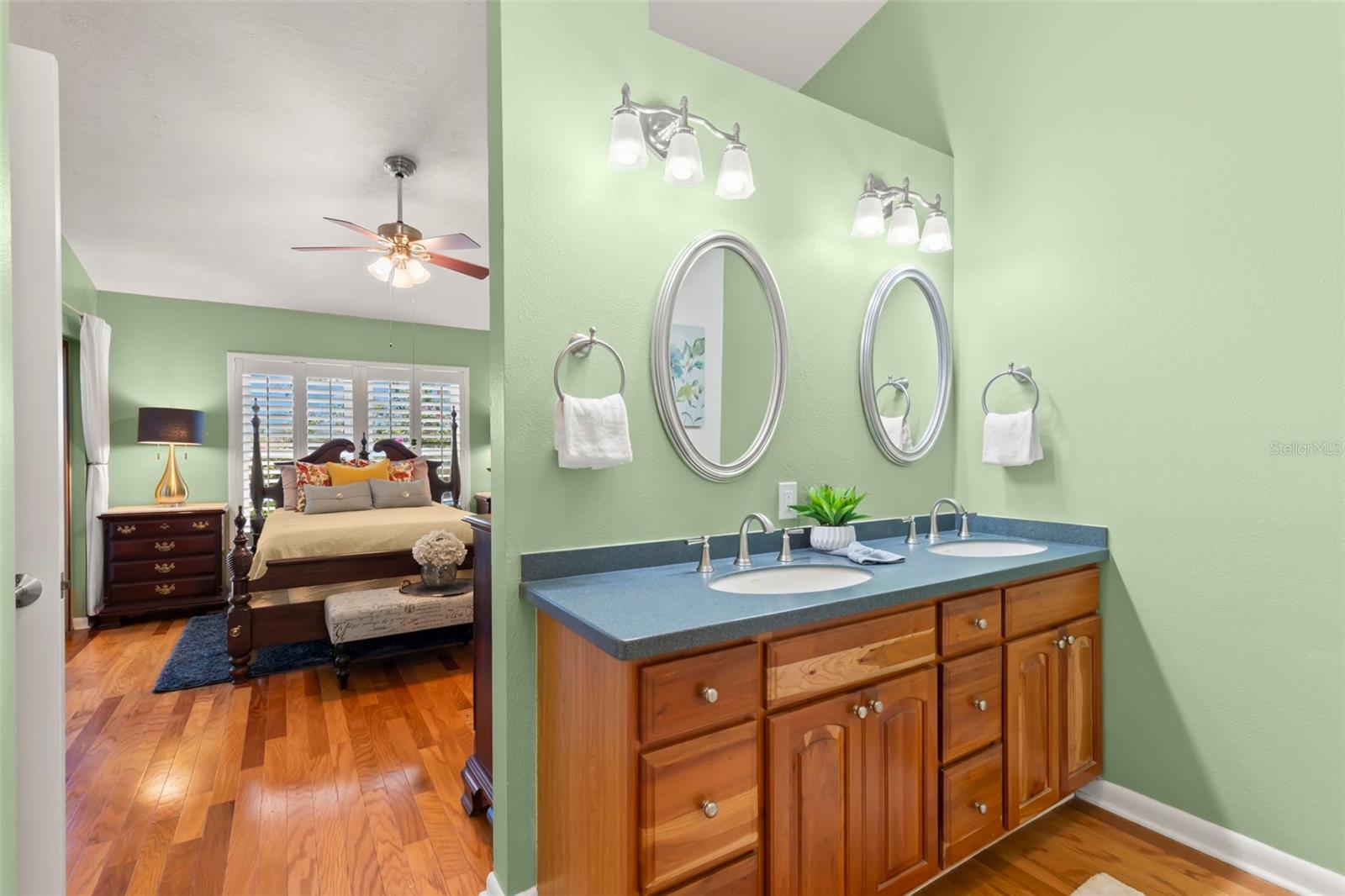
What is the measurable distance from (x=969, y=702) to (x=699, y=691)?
3.00 feet

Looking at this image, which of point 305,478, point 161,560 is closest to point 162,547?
point 161,560

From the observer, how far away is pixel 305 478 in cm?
518

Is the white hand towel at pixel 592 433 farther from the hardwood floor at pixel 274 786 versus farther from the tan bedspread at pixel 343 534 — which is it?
the tan bedspread at pixel 343 534

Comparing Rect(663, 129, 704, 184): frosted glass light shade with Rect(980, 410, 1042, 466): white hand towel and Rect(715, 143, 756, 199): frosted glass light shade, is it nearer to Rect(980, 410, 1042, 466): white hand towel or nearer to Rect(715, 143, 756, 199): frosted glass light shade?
Rect(715, 143, 756, 199): frosted glass light shade

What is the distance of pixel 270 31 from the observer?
7.02 feet

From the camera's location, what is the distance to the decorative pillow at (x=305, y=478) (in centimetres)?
512

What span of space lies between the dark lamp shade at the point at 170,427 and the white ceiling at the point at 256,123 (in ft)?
3.54

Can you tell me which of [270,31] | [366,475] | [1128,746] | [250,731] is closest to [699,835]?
[1128,746]

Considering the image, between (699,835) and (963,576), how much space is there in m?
0.93

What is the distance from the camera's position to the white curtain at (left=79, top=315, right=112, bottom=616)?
440 cm

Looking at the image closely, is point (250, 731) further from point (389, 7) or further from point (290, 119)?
point (389, 7)

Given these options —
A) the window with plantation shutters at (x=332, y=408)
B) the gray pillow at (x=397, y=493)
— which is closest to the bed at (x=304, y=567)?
the gray pillow at (x=397, y=493)

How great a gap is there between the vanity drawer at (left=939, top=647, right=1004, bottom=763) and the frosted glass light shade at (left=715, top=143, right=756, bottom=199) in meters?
1.43

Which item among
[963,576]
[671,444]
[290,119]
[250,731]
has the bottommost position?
[250,731]
